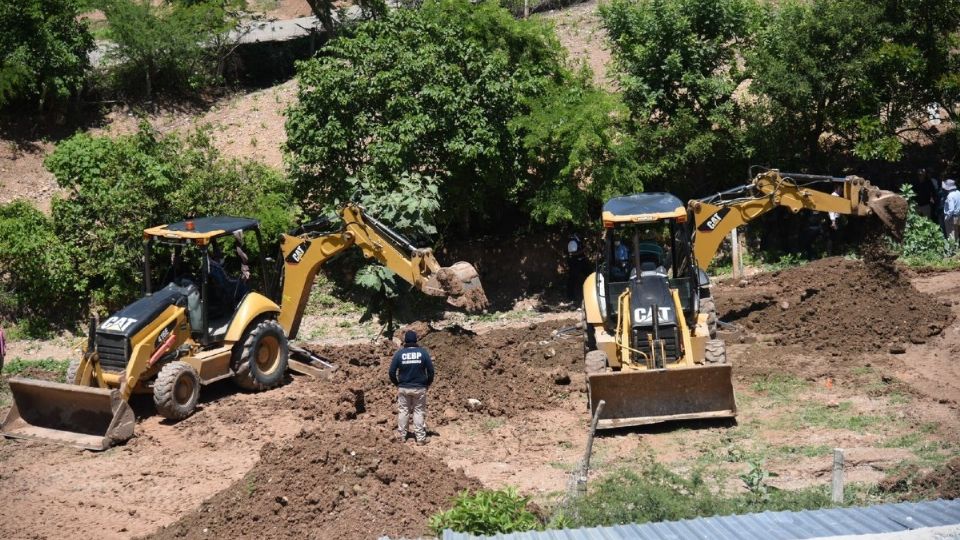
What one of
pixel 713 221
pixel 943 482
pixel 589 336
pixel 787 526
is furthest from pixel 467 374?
pixel 787 526

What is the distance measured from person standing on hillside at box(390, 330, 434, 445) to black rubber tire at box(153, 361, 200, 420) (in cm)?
315

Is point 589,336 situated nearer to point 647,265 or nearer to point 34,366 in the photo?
point 647,265

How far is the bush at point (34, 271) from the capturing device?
69.6 feet

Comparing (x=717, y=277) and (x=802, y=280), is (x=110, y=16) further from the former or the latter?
(x=802, y=280)

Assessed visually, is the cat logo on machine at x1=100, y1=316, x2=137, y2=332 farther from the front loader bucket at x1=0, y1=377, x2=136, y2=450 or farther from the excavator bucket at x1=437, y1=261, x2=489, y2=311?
the excavator bucket at x1=437, y1=261, x2=489, y2=311

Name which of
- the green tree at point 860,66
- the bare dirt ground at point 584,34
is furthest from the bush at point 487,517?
the bare dirt ground at point 584,34

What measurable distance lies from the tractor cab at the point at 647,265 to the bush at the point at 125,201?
8826 millimetres

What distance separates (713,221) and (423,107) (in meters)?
6.50

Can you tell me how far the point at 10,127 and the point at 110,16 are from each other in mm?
3961

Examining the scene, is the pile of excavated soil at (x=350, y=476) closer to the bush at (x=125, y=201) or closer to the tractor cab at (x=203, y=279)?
the tractor cab at (x=203, y=279)

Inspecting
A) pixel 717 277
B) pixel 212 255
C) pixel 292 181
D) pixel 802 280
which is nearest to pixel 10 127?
pixel 292 181

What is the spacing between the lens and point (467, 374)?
16.5 metres

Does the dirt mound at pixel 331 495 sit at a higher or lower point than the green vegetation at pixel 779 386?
higher

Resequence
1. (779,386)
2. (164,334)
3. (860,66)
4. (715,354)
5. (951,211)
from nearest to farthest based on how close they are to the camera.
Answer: (715,354) < (164,334) < (779,386) < (860,66) < (951,211)
